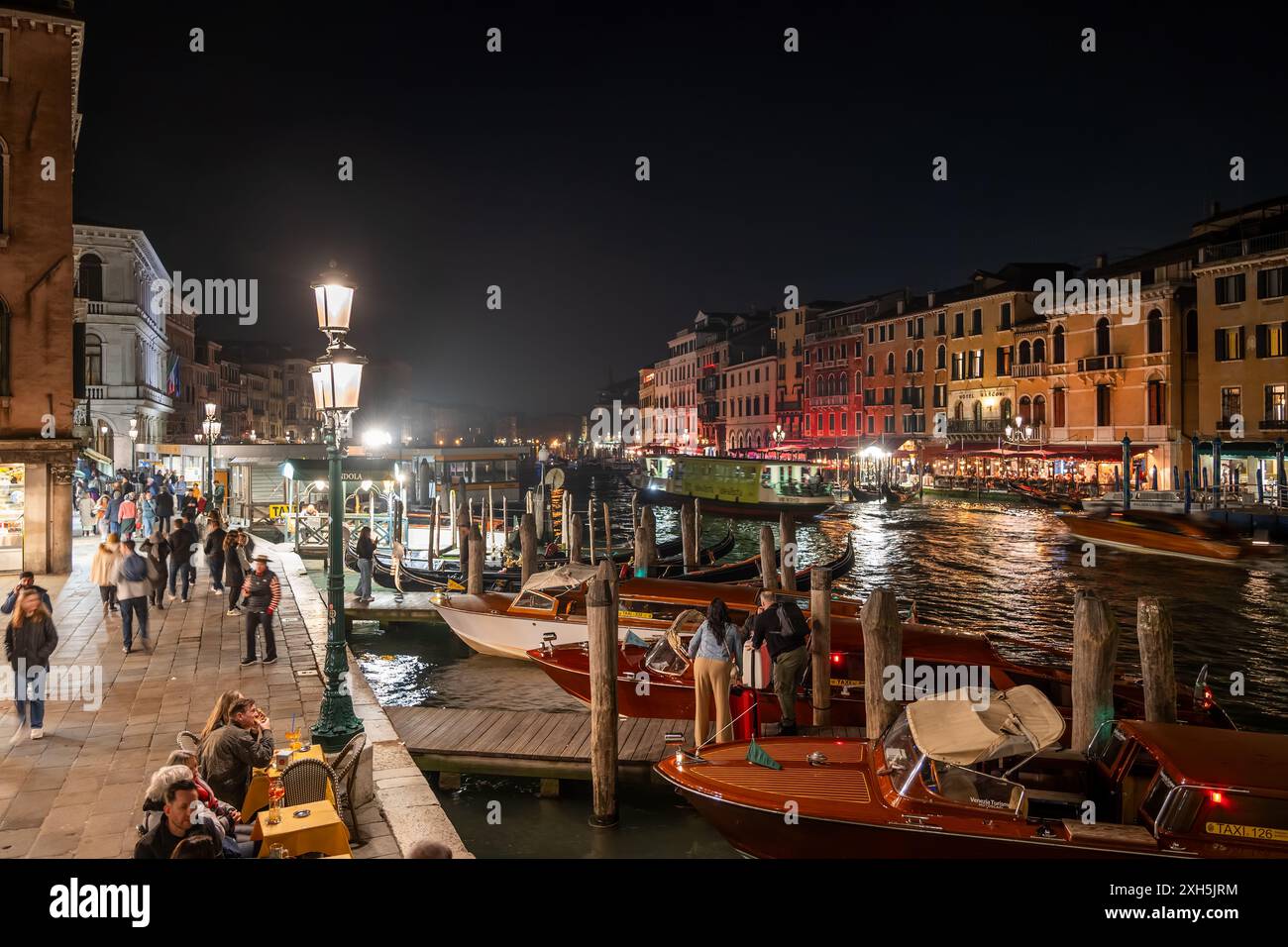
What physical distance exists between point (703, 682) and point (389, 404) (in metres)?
155

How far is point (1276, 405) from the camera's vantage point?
35844mm

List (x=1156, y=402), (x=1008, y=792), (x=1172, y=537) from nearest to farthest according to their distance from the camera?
(x=1008, y=792) → (x=1172, y=537) → (x=1156, y=402)

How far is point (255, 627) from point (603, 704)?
198 inches

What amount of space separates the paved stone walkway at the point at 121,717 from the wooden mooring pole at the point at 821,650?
218 inches

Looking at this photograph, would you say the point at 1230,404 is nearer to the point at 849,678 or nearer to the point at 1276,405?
the point at 1276,405

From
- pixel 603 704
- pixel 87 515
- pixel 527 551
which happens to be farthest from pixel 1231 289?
pixel 87 515

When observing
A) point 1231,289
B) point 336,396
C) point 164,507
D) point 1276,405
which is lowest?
point 164,507

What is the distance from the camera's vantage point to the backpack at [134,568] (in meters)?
10.6

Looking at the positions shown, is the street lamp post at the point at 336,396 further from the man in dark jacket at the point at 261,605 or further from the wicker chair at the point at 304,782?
the man in dark jacket at the point at 261,605

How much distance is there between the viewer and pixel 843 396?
6288 centimetres

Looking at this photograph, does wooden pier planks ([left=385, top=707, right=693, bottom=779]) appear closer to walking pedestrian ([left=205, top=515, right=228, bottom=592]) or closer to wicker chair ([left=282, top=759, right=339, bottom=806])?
wicker chair ([left=282, top=759, right=339, bottom=806])

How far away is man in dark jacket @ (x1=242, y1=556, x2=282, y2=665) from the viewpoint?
10.6 meters
